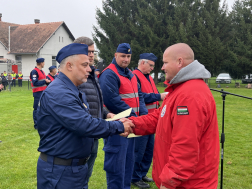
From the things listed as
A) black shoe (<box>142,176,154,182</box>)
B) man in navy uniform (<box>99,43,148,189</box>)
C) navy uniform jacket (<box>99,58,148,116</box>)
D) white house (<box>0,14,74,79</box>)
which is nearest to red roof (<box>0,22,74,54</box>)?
white house (<box>0,14,74,79</box>)

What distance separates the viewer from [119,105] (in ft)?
13.4

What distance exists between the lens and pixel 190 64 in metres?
2.36

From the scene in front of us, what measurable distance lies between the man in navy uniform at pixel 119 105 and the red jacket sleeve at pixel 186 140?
184 cm

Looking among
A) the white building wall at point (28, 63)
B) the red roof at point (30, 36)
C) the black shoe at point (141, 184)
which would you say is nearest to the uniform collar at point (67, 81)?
the black shoe at point (141, 184)

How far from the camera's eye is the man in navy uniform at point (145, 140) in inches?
192

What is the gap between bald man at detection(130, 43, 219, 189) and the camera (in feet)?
6.97

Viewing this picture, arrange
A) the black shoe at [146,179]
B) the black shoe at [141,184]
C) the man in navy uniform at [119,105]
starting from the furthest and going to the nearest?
1. the black shoe at [146,179]
2. the black shoe at [141,184]
3. the man in navy uniform at [119,105]

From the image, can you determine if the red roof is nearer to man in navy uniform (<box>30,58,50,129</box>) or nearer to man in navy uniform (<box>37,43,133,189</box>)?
man in navy uniform (<box>30,58,50,129</box>)

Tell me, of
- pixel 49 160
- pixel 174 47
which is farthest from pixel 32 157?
pixel 174 47

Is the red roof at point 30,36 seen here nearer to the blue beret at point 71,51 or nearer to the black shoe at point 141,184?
the black shoe at point 141,184

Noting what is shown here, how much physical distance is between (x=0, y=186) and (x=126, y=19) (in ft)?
117

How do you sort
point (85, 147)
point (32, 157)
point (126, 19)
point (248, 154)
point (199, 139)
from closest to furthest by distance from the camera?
point (199, 139) → point (85, 147) → point (32, 157) → point (248, 154) → point (126, 19)

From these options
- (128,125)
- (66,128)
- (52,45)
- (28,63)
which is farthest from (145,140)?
(28,63)

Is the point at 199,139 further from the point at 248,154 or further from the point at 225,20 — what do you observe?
the point at 225,20
